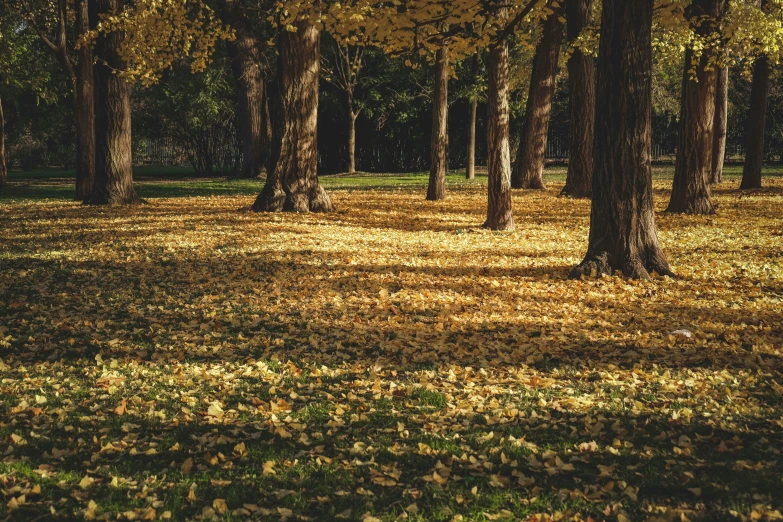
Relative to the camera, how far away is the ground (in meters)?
3.87

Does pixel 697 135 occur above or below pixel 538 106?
below

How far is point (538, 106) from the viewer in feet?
73.4

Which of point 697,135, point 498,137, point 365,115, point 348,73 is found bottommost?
point 498,137

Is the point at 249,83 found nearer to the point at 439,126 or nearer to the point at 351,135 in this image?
the point at 351,135

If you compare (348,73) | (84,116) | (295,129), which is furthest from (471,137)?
(84,116)

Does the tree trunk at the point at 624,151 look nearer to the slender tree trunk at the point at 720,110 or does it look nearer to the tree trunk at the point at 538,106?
the tree trunk at the point at 538,106

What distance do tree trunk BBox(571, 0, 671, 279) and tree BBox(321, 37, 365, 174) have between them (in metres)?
22.8

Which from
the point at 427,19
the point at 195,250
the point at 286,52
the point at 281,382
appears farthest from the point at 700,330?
the point at 286,52

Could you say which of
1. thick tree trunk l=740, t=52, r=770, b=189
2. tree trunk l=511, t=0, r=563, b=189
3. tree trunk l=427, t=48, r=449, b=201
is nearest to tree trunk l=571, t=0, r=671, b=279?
tree trunk l=427, t=48, r=449, b=201

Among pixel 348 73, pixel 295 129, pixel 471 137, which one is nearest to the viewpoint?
pixel 295 129

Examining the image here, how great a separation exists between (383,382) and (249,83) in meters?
22.8

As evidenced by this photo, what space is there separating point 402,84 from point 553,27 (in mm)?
11536

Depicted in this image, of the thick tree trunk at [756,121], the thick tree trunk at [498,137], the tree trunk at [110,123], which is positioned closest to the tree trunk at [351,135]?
the tree trunk at [110,123]

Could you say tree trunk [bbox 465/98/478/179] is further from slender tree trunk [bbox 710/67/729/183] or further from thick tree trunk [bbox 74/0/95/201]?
thick tree trunk [bbox 74/0/95/201]
